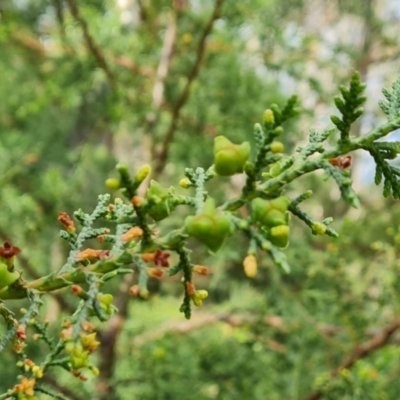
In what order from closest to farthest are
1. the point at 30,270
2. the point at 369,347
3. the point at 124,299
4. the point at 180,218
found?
the point at 369,347
the point at 30,270
the point at 124,299
the point at 180,218

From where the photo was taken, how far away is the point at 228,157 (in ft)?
1.74

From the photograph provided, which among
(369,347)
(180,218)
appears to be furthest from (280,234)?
(180,218)

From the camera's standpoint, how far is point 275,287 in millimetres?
2051

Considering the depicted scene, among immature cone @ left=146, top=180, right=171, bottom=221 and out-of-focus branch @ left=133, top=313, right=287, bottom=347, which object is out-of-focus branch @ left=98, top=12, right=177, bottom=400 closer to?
out-of-focus branch @ left=133, top=313, right=287, bottom=347

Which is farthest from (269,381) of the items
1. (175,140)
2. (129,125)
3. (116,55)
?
(116,55)

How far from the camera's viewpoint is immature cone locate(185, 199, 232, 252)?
50 cm

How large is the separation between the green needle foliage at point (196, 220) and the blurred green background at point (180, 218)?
96 cm

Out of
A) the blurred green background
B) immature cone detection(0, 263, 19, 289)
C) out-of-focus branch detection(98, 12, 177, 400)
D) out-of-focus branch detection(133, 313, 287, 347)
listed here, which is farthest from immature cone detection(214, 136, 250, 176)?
out-of-focus branch detection(133, 313, 287, 347)

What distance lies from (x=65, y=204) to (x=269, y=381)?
1128 mm

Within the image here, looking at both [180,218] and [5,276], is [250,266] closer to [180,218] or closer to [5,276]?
[5,276]

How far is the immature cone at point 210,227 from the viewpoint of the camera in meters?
0.50

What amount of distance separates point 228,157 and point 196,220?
7 cm

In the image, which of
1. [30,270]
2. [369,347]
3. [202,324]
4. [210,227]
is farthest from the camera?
[202,324]

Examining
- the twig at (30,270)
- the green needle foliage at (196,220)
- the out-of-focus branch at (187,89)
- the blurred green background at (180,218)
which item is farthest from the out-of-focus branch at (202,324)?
the green needle foliage at (196,220)
